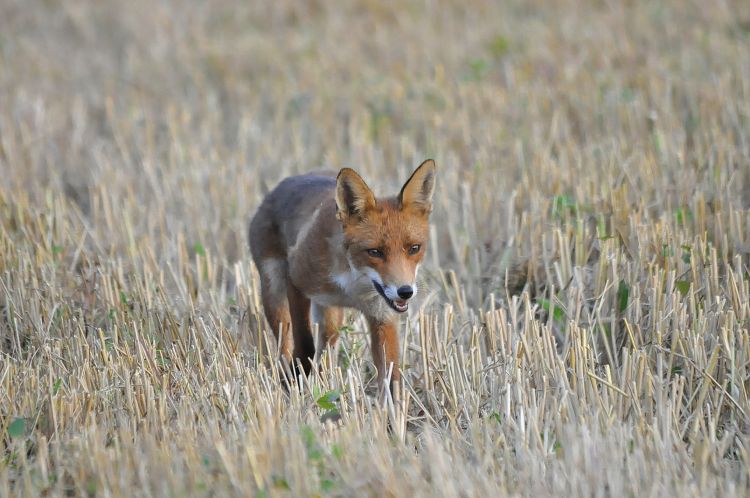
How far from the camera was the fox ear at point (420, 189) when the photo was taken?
498 cm

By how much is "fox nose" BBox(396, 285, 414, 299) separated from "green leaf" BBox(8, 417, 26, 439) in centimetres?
187

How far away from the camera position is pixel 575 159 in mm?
8297

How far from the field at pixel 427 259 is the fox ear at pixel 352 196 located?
73cm

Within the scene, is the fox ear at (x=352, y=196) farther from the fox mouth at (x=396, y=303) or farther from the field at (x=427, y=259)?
the field at (x=427, y=259)

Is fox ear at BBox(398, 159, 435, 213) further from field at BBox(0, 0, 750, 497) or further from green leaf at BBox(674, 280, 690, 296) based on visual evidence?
green leaf at BBox(674, 280, 690, 296)

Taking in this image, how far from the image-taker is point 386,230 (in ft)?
16.1

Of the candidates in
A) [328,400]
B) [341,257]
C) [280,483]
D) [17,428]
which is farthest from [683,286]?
[17,428]

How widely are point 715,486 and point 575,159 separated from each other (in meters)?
4.91

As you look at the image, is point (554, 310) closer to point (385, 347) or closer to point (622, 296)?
point (622, 296)

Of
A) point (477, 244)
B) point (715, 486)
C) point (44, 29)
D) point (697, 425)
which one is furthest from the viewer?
point (44, 29)

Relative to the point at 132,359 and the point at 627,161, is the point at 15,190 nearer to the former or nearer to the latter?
the point at 132,359

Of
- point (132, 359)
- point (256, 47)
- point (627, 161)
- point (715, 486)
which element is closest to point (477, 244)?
point (627, 161)

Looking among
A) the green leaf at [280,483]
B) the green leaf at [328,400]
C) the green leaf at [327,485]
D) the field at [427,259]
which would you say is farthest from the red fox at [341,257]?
the green leaf at [280,483]

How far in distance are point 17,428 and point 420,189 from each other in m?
2.33
